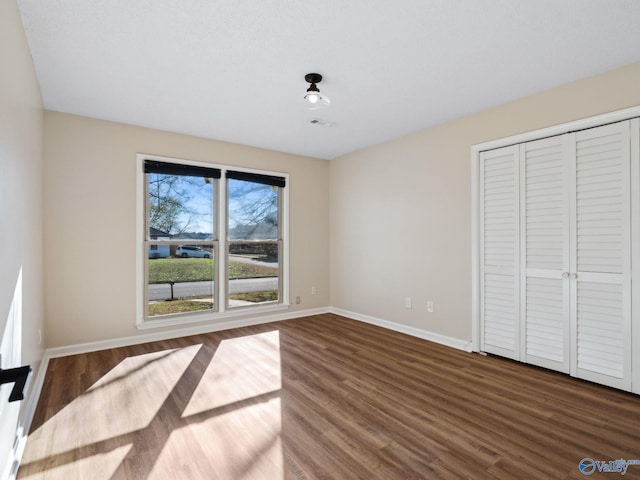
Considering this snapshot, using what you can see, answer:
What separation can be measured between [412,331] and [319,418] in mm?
2333

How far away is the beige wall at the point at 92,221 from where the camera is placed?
3.55m

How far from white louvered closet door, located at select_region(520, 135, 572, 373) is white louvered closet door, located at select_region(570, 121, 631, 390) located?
0.09 metres

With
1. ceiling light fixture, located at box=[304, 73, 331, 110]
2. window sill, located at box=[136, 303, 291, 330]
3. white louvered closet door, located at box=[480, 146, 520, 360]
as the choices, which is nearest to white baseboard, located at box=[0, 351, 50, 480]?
window sill, located at box=[136, 303, 291, 330]

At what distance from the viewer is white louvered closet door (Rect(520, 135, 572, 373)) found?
3023 millimetres

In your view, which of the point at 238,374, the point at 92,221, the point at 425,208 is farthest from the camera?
the point at 425,208

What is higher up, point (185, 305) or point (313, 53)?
point (313, 53)

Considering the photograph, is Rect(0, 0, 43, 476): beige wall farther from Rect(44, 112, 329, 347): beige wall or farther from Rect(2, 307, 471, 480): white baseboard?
Rect(44, 112, 329, 347): beige wall

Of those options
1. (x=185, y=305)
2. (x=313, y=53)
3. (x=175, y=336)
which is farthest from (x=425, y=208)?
(x=175, y=336)

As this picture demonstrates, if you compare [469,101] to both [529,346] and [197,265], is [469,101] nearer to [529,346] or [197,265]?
[529,346]

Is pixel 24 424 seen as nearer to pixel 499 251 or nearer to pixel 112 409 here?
pixel 112 409

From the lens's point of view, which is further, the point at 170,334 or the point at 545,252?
the point at 170,334

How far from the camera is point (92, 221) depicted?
3.75 meters

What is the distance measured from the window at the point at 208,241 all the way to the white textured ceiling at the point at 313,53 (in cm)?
100

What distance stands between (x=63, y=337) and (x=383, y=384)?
3389mm
